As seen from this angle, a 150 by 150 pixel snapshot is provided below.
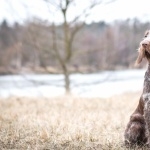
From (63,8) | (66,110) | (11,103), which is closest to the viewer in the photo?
(66,110)

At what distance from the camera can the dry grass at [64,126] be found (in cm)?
595

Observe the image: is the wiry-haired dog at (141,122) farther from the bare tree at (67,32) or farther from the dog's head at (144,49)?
the bare tree at (67,32)

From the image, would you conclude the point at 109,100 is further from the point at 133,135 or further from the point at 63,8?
the point at 133,135

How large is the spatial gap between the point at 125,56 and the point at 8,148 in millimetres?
14571

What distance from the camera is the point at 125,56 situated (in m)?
19.8

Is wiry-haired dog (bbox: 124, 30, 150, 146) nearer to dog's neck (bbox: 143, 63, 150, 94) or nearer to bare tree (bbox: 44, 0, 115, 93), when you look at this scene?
dog's neck (bbox: 143, 63, 150, 94)

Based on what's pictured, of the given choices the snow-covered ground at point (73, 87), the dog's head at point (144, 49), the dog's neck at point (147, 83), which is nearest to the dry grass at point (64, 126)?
the dog's neck at point (147, 83)

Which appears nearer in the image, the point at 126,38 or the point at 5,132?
the point at 5,132

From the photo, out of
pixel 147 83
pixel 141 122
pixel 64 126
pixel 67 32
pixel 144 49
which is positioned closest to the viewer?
pixel 144 49

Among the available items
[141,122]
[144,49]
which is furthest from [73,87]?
[144,49]

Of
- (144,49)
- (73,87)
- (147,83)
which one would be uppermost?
(144,49)

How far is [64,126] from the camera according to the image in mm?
7281

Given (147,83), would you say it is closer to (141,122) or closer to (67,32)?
(141,122)

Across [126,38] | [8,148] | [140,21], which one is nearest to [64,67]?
→ [140,21]
